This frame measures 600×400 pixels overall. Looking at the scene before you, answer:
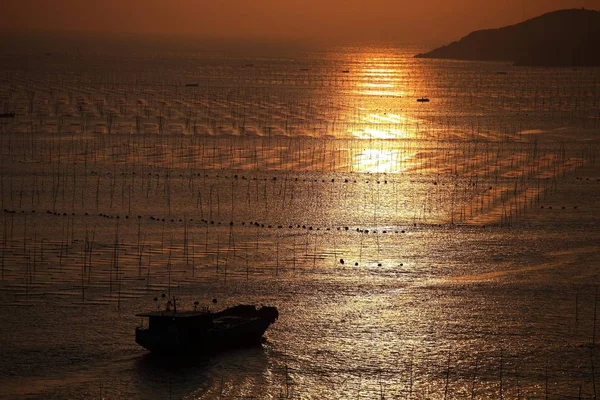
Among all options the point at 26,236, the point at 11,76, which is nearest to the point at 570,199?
the point at 26,236

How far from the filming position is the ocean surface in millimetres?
28016

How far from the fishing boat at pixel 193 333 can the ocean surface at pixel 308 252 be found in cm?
40

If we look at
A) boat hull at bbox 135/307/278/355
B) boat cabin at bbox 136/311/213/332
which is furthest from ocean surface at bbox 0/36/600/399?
boat cabin at bbox 136/311/213/332

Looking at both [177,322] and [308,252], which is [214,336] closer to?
[177,322]

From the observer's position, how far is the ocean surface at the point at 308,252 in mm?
28016

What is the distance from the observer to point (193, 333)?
28922 mm

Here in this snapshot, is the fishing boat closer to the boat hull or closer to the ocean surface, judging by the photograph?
the boat hull

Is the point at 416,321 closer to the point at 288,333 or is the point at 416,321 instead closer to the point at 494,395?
the point at 288,333

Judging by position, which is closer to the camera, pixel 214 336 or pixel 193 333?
pixel 193 333

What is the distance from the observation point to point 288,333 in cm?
3117

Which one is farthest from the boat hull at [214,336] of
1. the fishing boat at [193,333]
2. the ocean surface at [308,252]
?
the ocean surface at [308,252]

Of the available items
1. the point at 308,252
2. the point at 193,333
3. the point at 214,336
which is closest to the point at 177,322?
the point at 193,333

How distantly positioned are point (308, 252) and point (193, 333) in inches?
471

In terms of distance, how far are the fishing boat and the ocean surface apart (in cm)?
40
